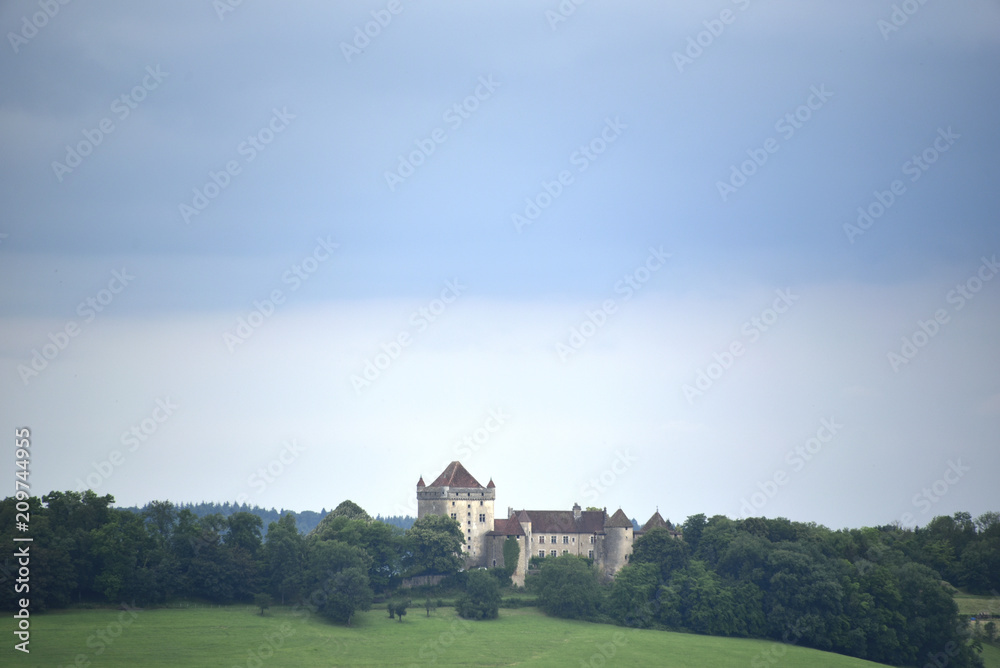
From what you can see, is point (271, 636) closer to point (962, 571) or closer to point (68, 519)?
point (68, 519)

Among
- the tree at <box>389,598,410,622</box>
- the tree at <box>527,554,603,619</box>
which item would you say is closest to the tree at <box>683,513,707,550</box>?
the tree at <box>527,554,603,619</box>

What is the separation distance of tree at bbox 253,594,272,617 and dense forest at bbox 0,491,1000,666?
0.27 meters

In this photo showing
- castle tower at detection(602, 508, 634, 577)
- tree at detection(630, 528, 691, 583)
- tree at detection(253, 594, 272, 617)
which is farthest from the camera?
castle tower at detection(602, 508, 634, 577)

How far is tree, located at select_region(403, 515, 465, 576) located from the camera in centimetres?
12181

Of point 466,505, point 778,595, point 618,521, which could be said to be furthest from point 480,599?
point 778,595

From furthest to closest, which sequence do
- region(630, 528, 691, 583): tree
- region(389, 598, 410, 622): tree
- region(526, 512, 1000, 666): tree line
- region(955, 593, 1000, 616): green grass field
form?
region(955, 593, 1000, 616): green grass field
region(630, 528, 691, 583): tree
region(526, 512, 1000, 666): tree line
region(389, 598, 410, 622): tree

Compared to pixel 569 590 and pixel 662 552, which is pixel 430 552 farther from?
pixel 662 552

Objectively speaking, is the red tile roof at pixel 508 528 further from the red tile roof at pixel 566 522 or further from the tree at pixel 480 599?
the tree at pixel 480 599

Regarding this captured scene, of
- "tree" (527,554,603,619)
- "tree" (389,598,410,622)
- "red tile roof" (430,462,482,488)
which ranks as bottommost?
"tree" (389,598,410,622)

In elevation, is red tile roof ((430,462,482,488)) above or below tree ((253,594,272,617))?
above

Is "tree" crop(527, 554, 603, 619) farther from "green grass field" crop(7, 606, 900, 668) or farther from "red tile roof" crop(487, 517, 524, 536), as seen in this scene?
"red tile roof" crop(487, 517, 524, 536)

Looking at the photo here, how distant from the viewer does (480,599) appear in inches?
4454

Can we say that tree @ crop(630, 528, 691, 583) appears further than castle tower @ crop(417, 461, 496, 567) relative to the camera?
No

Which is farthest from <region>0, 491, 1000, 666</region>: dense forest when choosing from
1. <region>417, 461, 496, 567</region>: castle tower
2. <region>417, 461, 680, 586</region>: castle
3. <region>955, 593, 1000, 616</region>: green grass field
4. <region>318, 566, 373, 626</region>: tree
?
<region>417, 461, 496, 567</region>: castle tower
